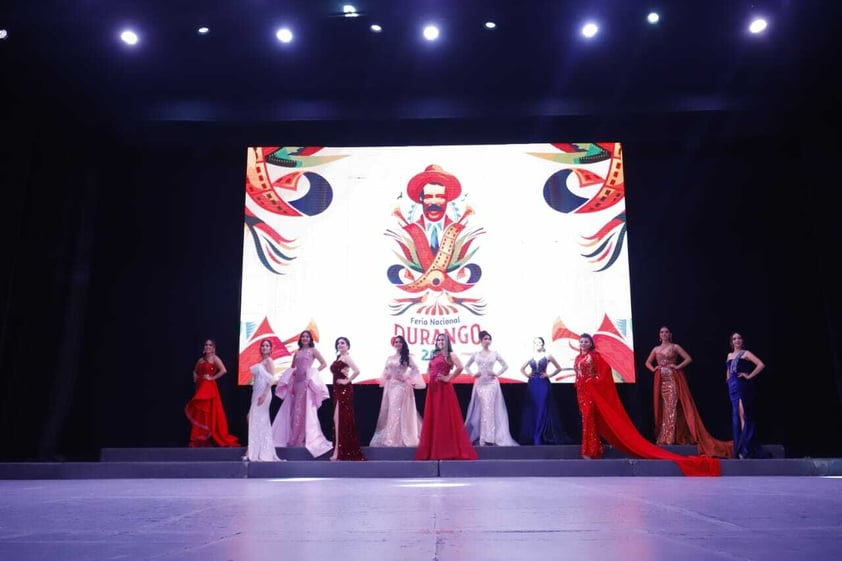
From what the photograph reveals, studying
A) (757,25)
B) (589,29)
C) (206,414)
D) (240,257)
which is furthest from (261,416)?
(757,25)

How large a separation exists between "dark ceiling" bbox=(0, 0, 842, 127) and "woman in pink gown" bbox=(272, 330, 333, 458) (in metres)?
2.73

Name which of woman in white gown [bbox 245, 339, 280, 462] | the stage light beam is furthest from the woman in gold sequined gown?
woman in white gown [bbox 245, 339, 280, 462]

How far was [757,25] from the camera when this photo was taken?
20.3 ft

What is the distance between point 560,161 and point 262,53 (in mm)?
3606

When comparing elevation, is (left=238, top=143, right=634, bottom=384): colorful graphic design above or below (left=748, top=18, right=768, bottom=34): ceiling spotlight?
below

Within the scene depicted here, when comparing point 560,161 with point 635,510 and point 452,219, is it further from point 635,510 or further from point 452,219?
point 635,510

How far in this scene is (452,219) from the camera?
7781 mm

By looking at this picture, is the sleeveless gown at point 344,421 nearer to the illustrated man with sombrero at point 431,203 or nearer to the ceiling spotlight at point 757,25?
the illustrated man with sombrero at point 431,203

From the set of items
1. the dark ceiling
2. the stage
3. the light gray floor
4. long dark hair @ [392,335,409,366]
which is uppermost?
the dark ceiling

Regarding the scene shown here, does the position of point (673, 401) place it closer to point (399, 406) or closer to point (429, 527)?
point (399, 406)

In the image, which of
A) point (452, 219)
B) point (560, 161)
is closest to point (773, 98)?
point (560, 161)

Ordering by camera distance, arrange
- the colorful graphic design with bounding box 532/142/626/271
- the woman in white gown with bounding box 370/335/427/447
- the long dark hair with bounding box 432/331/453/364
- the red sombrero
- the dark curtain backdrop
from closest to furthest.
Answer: the long dark hair with bounding box 432/331/453/364 < the woman in white gown with bounding box 370/335/427/447 < the dark curtain backdrop < the colorful graphic design with bounding box 532/142/626/271 < the red sombrero

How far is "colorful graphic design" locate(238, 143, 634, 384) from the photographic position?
7.42 meters

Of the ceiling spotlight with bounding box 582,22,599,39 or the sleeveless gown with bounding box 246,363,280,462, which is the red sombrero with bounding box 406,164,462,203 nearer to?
the ceiling spotlight with bounding box 582,22,599,39
